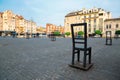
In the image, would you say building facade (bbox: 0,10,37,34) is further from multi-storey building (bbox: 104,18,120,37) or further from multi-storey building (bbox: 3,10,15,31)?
multi-storey building (bbox: 104,18,120,37)

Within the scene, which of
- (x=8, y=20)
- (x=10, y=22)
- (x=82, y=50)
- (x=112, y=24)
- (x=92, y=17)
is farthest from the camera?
(x=10, y=22)

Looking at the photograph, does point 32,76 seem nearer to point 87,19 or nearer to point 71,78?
point 71,78

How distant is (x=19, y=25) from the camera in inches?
3127

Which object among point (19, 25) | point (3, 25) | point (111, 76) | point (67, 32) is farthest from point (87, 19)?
point (111, 76)

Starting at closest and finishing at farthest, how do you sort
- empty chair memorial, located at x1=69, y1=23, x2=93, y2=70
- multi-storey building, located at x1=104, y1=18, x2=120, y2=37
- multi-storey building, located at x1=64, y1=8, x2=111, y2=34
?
empty chair memorial, located at x1=69, y1=23, x2=93, y2=70 → multi-storey building, located at x1=104, y1=18, x2=120, y2=37 → multi-storey building, located at x1=64, y1=8, x2=111, y2=34

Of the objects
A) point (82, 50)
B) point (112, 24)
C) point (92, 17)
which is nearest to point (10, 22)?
point (92, 17)

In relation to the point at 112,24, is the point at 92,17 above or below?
above

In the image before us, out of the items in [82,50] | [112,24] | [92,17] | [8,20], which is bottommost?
[82,50]

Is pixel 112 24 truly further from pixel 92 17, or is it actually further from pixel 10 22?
pixel 10 22

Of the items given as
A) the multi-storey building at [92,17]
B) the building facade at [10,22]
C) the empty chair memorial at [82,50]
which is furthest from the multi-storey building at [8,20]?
the empty chair memorial at [82,50]

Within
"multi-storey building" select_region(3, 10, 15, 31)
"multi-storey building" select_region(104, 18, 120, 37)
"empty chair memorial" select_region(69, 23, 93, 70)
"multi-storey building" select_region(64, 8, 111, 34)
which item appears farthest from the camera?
"multi-storey building" select_region(3, 10, 15, 31)

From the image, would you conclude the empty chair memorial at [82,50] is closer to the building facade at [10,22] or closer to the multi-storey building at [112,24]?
the multi-storey building at [112,24]

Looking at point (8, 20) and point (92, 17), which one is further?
point (8, 20)

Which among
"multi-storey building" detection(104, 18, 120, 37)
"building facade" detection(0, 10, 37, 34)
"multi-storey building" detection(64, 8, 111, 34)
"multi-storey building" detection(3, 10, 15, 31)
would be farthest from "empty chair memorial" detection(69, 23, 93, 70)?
"multi-storey building" detection(3, 10, 15, 31)
